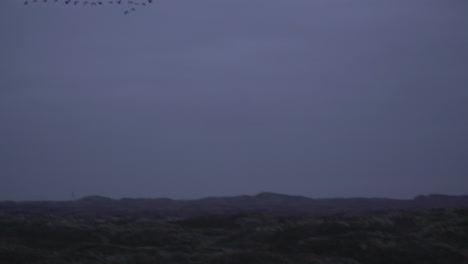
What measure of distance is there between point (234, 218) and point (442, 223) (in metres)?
14.3

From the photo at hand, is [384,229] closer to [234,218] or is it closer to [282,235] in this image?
[282,235]

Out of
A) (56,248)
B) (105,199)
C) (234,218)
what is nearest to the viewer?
(56,248)

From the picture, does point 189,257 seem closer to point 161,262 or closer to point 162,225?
point 161,262

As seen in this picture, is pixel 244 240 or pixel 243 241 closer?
pixel 243 241

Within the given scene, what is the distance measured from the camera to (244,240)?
35.5m

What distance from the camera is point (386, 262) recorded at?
28.5 meters

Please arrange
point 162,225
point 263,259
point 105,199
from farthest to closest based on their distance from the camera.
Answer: point 105,199 < point 162,225 < point 263,259

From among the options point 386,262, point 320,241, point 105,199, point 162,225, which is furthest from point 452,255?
point 105,199

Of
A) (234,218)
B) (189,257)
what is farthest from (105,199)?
(189,257)

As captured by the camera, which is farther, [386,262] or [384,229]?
[384,229]

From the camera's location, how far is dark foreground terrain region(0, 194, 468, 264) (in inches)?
1121

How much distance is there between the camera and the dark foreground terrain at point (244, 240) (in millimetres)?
28469

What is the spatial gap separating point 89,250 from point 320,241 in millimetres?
11317

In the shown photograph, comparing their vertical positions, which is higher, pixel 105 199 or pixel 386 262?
pixel 105 199
